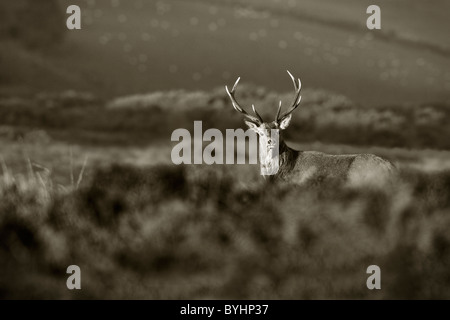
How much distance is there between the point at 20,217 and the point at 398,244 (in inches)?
67.7

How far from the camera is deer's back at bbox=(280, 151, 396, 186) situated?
5359mm

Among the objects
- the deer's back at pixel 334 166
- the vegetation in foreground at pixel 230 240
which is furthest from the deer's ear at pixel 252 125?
the vegetation in foreground at pixel 230 240

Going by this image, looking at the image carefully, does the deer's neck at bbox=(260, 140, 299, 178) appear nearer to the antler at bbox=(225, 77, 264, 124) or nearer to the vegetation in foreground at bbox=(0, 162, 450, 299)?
the antler at bbox=(225, 77, 264, 124)

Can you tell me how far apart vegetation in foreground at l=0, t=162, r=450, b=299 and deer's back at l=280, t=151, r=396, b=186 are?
238 cm

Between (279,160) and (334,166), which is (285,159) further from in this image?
(334,166)

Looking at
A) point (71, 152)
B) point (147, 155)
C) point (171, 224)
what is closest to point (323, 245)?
point (171, 224)

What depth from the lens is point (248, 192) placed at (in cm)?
272

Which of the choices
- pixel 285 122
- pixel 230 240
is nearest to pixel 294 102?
pixel 285 122

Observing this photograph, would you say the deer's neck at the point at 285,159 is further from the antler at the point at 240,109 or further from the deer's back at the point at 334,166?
the antler at the point at 240,109

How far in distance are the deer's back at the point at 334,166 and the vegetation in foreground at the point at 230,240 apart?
2.38m

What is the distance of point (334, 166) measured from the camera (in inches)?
224

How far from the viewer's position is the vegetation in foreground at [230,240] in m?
2.59

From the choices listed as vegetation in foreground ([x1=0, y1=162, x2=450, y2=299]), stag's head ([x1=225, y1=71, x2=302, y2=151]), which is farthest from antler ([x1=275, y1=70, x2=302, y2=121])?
vegetation in foreground ([x1=0, y1=162, x2=450, y2=299])

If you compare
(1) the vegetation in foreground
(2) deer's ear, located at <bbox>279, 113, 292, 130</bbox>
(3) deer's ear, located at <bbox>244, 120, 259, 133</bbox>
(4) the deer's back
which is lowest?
(1) the vegetation in foreground
